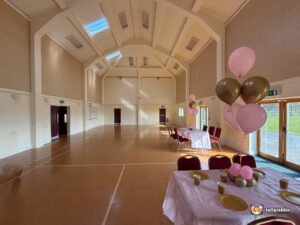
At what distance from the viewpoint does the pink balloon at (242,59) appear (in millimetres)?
2050

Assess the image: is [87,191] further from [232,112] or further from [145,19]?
[145,19]

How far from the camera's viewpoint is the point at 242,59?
2090 mm

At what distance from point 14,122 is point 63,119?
12.5 feet

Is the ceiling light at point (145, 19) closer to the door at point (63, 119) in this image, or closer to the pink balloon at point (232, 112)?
the door at point (63, 119)

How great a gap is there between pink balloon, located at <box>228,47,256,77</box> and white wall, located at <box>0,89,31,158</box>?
6437 mm

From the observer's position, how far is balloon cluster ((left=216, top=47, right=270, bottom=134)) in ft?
5.59

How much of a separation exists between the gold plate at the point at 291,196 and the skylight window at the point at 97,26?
29.5 ft

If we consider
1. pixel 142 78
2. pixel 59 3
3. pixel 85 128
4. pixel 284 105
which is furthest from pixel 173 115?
pixel 59 3

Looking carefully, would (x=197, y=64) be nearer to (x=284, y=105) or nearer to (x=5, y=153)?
(x=284, y=105)

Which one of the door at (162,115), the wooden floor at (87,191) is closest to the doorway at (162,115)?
the door at (162,115)

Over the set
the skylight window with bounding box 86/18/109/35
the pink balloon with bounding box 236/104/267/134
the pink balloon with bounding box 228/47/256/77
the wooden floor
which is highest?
the skylight window with bounding box 86/18/109/35

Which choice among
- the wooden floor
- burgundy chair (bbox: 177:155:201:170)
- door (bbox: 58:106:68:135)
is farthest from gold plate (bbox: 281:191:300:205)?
door (bbox: 58:106:68:135)

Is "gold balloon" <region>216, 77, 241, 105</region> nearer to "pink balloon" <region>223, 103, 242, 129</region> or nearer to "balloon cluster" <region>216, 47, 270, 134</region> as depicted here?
"balloon cluster" <region>216, 47, 270, 134</region>

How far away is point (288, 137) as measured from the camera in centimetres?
372
